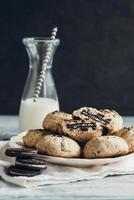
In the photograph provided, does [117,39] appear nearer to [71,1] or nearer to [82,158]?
[71,1]

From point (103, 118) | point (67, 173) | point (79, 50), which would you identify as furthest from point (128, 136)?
point (79, 50)

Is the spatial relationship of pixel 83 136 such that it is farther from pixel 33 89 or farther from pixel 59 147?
pixel 33 89

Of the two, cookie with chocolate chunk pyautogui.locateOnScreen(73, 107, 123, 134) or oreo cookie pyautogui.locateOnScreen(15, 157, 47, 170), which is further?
cookie with chocolate chunk pyautogui.locateOnScreen(73, 107, 123, 134)

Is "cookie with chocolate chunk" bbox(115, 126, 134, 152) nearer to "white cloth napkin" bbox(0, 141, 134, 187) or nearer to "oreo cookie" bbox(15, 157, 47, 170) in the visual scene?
"white cloth napkin" bbox(0, 141, 134, 187)

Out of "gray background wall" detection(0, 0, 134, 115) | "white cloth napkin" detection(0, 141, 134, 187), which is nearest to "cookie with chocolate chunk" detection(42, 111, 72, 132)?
"white cloth napkin" detection(0, 141, 134, 187)

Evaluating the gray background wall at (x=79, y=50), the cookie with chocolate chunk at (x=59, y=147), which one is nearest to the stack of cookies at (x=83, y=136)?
the cookie with chocolate chunk at (x=59, y=147)
